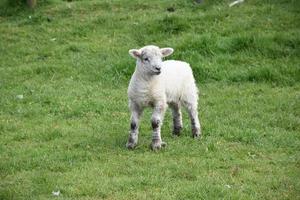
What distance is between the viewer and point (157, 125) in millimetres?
9727

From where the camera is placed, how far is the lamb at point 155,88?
967cm

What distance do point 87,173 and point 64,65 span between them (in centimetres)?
636

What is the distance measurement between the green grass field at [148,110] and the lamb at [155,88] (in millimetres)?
282

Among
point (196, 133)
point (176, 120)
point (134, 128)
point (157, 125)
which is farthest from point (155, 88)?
point (196, 133)

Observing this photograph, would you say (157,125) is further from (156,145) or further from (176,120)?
(176,120)

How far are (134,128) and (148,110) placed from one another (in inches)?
89.8

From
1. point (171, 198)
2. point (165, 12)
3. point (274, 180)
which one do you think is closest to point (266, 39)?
point (165, 12)

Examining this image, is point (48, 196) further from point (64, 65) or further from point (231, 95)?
Result: point (64, 65)

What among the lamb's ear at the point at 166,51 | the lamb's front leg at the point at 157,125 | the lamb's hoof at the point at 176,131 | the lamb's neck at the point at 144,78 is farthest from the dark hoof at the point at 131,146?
the lamb's ear at the point at 166,51

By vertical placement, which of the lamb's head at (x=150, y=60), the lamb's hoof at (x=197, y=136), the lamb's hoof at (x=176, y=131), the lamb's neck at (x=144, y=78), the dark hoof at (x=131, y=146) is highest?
the lamb's head at (x=150, y=60)

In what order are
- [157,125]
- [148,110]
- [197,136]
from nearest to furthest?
[157,125] < [197,136] < [148,110]

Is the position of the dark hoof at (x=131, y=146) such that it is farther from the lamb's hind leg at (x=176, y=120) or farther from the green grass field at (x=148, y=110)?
the lamb's hind leg at (x=176, y=120)

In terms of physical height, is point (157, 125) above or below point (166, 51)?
below

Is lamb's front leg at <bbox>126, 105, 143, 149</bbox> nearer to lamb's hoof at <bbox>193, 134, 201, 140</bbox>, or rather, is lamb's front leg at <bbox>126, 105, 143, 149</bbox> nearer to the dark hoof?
the dark hoof
